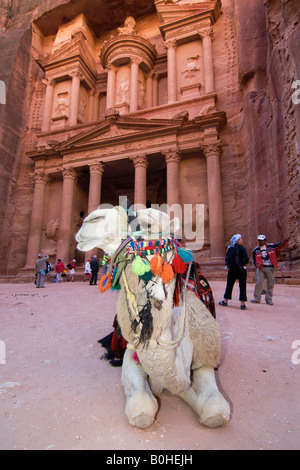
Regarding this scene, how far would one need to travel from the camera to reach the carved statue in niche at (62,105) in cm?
2147

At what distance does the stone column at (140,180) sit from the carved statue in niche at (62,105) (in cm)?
911

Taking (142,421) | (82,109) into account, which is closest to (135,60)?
(82,109)

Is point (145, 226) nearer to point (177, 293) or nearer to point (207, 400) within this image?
point (177, 293)

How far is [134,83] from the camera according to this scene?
20.0m

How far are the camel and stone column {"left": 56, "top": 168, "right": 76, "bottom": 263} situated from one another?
15.5 metres

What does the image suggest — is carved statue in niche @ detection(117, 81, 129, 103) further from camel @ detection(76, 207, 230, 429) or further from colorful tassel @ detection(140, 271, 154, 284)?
colorful tassel @ detection(140, 271, 154, 284)

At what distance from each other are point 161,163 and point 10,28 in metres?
21.7

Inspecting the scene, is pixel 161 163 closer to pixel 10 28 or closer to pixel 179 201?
pixel 179 201

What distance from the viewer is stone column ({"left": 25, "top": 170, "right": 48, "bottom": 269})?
1784cm

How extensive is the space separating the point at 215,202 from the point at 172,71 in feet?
35.1

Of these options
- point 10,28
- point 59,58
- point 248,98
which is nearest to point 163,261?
point 248,98

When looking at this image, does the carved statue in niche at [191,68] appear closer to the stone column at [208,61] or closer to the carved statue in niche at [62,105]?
the stone column at [208,61]

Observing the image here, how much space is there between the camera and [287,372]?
2689mm

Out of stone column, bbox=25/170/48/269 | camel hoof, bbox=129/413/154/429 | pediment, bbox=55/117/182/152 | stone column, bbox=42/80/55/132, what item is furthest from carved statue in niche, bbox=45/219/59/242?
camel hoof, bbox=129/413/154/429
